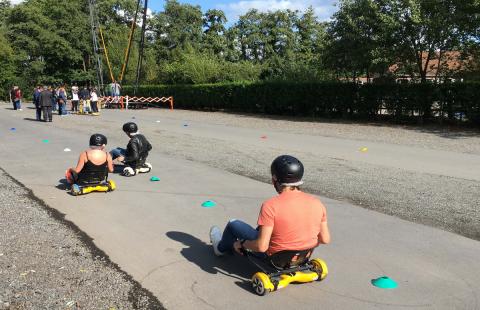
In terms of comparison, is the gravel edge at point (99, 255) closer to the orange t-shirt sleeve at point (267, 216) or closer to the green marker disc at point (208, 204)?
the orange t-shirt sleeve at point (267, 216)

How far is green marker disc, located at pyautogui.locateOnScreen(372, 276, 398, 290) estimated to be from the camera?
4.00m

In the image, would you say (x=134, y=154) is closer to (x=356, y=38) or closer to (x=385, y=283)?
(x=385, y=283)

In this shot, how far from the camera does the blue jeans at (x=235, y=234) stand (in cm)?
425

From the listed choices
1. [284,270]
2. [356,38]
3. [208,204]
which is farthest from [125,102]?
[284,270]

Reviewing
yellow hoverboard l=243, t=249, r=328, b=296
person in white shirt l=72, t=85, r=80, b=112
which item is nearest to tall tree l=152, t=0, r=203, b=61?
person in white shirt l=72, t=85, r=80, b=112

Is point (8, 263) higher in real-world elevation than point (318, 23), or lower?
lower

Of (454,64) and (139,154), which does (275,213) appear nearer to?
(139,154)

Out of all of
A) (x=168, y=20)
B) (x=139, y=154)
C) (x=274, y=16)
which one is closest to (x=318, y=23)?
(x=274, y=16)

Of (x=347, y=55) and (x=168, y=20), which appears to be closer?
(x=347, y=55)

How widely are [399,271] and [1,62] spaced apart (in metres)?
59.8

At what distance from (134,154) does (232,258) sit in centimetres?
473

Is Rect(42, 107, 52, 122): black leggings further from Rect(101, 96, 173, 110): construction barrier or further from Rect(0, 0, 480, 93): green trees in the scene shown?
Rect(0, 0, 480, 93): green trees

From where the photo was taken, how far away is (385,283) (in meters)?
4.02

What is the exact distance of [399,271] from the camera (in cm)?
434
